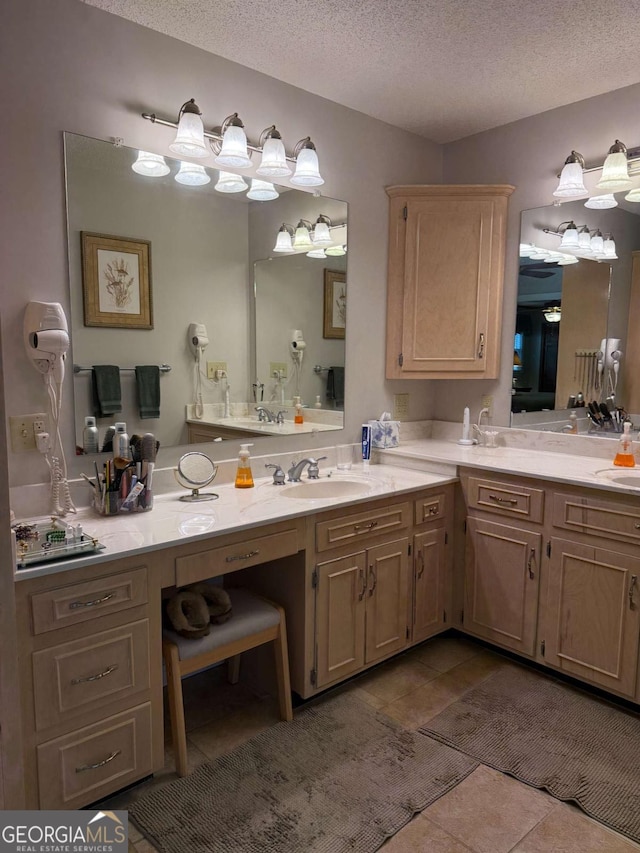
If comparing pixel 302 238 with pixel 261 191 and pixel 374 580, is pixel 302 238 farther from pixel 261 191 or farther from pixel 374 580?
pixel 374 580

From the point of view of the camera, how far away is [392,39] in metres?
2.23

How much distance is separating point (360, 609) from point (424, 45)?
2.32m

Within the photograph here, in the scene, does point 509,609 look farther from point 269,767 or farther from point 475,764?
point 269,767

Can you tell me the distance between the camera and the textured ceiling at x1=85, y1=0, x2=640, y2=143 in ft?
6.68

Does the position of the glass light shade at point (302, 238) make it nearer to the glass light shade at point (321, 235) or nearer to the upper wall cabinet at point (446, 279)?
the glass light shade at point (321, 235)

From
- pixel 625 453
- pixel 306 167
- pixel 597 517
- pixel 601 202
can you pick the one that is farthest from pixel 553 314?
pixel 306 167

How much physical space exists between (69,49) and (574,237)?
233cm

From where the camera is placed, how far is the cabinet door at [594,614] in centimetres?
218

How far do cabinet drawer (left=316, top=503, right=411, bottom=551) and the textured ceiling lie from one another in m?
1.89

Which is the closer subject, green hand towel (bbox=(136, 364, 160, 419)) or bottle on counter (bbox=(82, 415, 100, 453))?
bottle on counter (bbox=(82, 415, 100, 453))

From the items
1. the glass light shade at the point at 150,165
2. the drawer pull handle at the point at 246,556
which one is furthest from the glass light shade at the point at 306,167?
the drawer pull handle at the point at 246,556

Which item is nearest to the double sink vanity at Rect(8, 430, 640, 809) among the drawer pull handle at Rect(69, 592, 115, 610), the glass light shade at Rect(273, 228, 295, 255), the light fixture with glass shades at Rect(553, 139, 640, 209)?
the drawer pull handle at Rect(69, 592, 115, 610)

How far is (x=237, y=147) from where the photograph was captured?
89.8 inches

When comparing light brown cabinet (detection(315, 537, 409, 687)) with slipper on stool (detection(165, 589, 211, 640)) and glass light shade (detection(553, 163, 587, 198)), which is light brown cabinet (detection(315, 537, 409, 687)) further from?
glass light shade (detection(553, 163, 587, 198))
